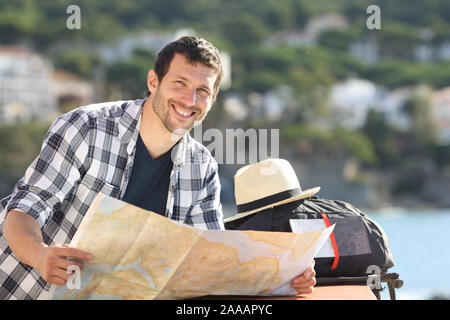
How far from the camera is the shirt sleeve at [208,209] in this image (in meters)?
1.09

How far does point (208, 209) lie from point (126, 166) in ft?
0.48

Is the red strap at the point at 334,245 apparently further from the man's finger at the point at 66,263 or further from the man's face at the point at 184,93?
the man's finger at the point at 66,263

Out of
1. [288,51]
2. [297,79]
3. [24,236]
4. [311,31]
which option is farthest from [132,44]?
[24,236]

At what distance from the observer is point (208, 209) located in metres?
1.10

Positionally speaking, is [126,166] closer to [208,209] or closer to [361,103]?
[208,209]

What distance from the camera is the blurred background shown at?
34594 mm

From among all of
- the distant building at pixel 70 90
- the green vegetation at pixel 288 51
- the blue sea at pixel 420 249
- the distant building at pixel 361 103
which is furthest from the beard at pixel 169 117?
the distant building at pixel 361 103

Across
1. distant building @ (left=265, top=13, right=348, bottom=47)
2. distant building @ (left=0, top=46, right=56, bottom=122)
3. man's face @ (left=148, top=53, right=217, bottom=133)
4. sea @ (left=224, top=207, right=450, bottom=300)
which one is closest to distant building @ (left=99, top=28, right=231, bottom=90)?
distant building @ (left=0, top=46, right=56, bottom=122)

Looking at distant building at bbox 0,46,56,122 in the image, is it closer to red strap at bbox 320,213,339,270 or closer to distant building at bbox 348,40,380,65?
distant building at bbox 348,40,380,65

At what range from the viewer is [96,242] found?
2.26 feet

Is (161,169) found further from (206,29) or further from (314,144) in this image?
(206,29)

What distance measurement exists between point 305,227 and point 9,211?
0.52 m
